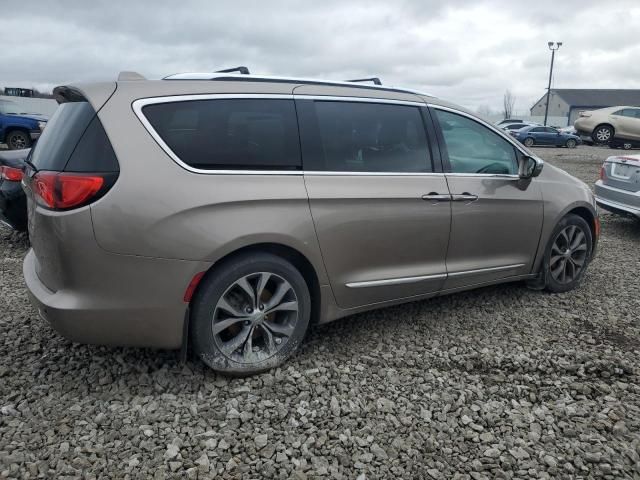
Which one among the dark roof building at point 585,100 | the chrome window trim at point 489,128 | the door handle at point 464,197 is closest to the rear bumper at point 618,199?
the chrome window trim at point 489,128

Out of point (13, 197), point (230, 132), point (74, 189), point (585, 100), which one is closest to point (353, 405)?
point (230, 132)

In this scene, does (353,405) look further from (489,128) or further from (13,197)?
(13,197)

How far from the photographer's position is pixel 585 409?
2764 millimetres

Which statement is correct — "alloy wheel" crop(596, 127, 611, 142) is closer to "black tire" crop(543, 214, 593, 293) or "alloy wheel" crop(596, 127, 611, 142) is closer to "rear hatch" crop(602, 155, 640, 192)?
"rear hatch" crop(602, 155, 640, 192)

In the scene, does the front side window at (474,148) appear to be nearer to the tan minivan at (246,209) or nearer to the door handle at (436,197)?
the tan minivan at (246,209)


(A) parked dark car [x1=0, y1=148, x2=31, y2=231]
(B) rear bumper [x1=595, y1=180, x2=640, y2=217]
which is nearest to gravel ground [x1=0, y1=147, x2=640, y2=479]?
(A) parked dark car [x1=0, y1=148, x2=31, y2=231]

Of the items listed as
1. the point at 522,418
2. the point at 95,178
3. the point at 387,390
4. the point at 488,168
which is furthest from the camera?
the point at 488,168

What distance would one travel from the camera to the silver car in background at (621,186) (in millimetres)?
6566

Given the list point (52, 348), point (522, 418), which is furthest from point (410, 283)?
point (52, 348)

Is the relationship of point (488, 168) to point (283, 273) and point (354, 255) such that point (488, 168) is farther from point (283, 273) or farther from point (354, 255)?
point (283, 273)

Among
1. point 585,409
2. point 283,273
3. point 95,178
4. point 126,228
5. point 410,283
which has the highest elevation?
point 95,178

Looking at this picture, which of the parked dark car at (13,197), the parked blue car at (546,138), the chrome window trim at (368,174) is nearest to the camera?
→ the chrome window trim at (368,174)

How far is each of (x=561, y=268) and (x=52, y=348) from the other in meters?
4.06

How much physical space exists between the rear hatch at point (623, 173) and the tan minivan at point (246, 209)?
3776 mm
